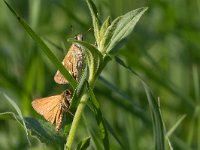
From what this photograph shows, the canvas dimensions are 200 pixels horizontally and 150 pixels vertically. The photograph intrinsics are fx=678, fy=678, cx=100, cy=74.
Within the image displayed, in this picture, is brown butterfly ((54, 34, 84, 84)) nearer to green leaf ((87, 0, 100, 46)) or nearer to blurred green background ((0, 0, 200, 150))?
green leaf ((87, 0, 100, 46))

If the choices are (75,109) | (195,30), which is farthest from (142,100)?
(75,109)

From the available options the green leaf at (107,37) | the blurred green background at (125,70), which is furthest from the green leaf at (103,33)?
the blurred green background at (125,70)

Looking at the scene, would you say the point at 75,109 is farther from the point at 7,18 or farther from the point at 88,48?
the point at 7,18

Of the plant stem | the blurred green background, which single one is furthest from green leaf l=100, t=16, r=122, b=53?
the blurred green background

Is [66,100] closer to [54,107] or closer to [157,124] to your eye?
[54,107]

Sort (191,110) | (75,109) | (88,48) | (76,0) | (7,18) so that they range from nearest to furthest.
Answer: (88,48) < (75,109) < (191,110) < (7,18) < (76,0)

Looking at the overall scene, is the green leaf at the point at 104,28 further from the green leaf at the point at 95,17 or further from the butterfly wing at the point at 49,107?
the butterfly wing at the point at 49,107
